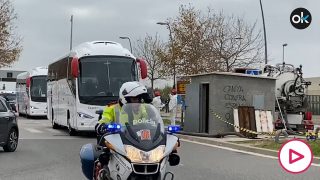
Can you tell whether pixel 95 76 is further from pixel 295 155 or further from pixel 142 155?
pixel 295 155

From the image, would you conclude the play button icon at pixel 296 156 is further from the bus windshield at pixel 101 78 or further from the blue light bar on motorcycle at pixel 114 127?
the bus windshield at pixel 101 78

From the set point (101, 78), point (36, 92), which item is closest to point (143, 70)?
point (101, 78)

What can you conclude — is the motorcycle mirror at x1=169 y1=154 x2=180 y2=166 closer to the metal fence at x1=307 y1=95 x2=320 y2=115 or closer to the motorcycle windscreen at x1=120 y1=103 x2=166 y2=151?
the motorcycle windscreen at x1=120 y1=103 x2=166 y2=151

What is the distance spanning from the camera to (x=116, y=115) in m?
6.58

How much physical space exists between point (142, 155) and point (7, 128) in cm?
992

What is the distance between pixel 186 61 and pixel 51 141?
75.3 ft

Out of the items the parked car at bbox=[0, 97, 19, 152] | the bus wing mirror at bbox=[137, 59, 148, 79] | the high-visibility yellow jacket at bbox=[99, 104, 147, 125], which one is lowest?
the parked car at bbox=[0, 97, 19, 152]

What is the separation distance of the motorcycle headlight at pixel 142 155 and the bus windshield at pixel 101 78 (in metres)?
13.9

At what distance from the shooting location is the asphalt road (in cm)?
1072

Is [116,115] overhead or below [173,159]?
overhead

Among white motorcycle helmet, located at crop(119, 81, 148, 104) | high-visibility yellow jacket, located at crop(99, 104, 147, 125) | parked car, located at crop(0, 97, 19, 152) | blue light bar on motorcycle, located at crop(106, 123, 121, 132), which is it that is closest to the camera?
blue light bar on motorcycle, located at crop(106, 123, 121, 132)

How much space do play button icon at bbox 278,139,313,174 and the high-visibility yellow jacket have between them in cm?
167

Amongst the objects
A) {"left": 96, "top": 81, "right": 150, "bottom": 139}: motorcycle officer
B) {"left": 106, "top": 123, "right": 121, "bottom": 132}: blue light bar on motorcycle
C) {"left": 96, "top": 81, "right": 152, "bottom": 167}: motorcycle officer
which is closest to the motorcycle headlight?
{"left": 106, "top": 123, "right": 121, "bottom": 132}: blue light bar on motorcycle

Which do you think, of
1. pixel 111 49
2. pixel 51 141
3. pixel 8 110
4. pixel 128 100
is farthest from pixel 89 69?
pixel 128 100
